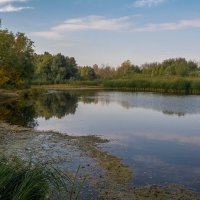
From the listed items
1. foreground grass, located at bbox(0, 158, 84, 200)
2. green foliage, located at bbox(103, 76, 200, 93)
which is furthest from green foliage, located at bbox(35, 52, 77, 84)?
foreground grass, located at bbox(0, 158, 84, 200)

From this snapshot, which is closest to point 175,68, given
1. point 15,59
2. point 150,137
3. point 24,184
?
point 15,59

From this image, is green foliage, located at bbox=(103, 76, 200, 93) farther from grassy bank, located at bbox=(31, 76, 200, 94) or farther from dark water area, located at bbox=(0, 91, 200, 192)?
dark water area, located at bbox=(0, 91, 200, 192)

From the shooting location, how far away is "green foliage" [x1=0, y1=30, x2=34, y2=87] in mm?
49719

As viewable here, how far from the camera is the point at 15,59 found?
54125mm

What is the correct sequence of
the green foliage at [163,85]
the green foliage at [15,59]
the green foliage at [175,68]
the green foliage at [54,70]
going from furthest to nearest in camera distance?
the green foliage at [54,70] < the green foliage at [175,68] < the green foliage at [163,85] < the green foliage at [15,59]

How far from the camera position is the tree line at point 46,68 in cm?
5304

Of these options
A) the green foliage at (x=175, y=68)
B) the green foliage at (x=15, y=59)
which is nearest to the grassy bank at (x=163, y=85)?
the green foliage at (x=175, y=68)

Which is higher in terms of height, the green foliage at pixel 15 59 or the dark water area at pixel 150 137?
the green foliage at pixel 15 59

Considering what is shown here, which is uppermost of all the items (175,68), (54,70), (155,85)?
(175,68)

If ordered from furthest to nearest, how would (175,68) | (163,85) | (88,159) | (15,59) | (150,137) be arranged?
(175,68) < (163,85) < (15,59) < (150,137) < (88,159)

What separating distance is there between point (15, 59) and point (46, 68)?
61.1 meters

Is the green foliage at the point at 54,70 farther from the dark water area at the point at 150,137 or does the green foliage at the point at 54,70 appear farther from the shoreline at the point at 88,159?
the shoreline at the point at 88,159

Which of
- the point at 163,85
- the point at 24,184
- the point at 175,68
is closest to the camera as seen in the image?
the point at 24,184

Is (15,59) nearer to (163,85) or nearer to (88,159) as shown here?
(163,85)
